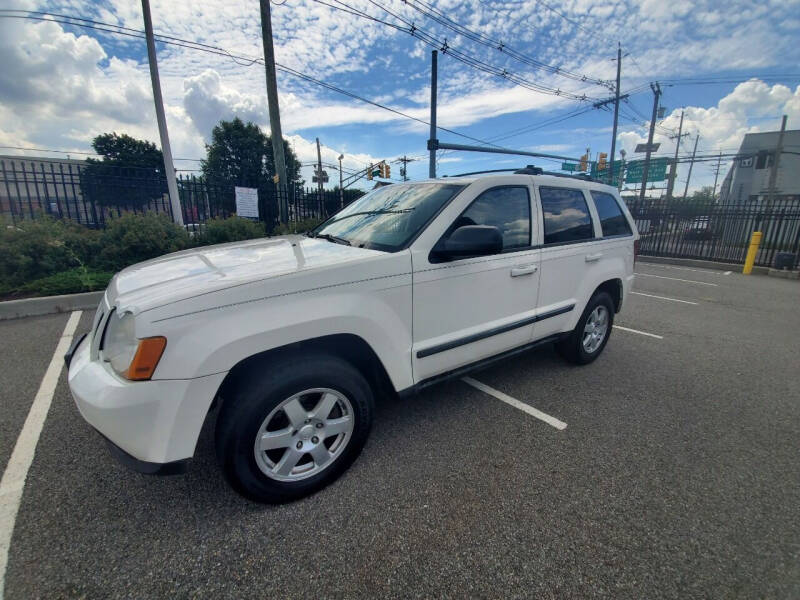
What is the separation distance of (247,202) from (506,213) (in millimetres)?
7632

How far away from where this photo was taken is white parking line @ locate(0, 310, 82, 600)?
5.85 ft

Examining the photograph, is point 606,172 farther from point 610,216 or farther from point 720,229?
point 610,216

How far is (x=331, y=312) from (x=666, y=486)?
221 centimetres

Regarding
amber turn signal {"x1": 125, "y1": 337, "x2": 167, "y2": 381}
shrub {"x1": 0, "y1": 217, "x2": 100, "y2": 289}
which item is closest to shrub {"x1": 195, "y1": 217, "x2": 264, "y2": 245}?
shrub {"x1": 0, "y1": 217, "x2": 100, "y2": 289}

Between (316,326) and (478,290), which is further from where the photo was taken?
(478,290)

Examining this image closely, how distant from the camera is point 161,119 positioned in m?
9.07

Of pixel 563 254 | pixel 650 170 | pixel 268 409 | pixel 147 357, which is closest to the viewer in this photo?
pixel 147 357

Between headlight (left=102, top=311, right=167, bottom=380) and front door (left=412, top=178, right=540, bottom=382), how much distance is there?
135cm

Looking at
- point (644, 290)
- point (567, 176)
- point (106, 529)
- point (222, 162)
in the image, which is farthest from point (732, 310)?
point (222, 162)

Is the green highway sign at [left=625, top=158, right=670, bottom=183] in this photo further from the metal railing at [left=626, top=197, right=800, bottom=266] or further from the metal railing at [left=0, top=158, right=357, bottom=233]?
the metal railing at [left=0, top=158, right=357, bottom=233]

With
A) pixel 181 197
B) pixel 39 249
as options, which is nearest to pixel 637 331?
pixel 39 249

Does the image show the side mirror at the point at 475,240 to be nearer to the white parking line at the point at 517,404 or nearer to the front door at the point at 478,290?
the front door at the point at 478,290

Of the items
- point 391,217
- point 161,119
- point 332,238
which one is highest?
point 161,119

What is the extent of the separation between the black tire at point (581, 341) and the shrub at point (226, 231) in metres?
6.56
